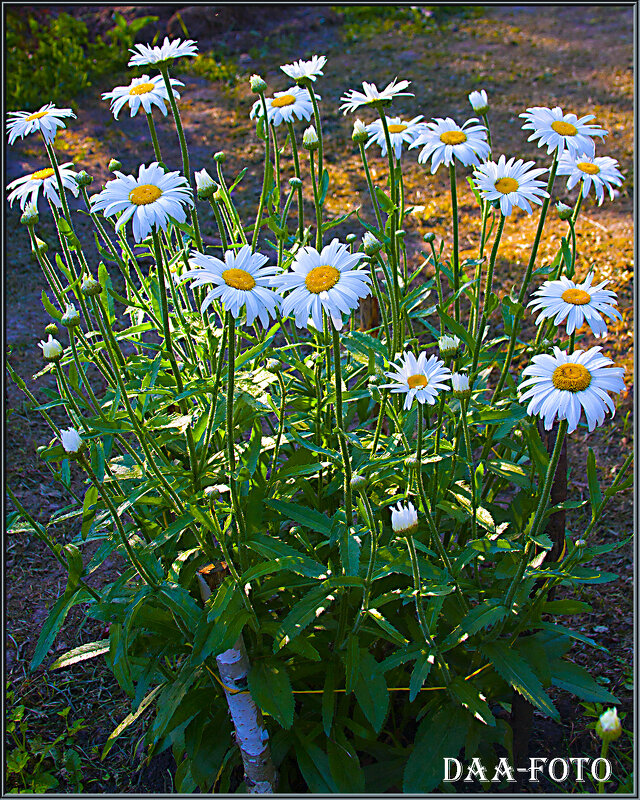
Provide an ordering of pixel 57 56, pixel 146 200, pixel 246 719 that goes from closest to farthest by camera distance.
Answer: pixel 146 200, pixel 246 719, pixel 57 56

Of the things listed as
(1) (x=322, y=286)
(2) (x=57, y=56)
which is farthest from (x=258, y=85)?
(2) (x=57, y=56)

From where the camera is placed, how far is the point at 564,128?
6.19 ft

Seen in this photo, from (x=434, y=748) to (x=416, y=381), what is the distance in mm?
944

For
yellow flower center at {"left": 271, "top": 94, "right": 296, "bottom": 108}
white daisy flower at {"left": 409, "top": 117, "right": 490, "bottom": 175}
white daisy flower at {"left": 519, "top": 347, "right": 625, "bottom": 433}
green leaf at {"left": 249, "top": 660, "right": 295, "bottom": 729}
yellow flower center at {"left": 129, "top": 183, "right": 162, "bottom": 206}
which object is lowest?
green leaf at {"left": 249, "top": 660, "right": 295, "bottom": 729}

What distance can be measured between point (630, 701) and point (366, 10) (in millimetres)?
8556

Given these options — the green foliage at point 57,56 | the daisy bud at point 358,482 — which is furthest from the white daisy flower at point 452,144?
the green foliage at point 57,56

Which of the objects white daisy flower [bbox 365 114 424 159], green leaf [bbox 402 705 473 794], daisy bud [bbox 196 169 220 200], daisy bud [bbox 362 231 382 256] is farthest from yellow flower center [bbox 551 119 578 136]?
green leaf [bbox 402 705 473 794]

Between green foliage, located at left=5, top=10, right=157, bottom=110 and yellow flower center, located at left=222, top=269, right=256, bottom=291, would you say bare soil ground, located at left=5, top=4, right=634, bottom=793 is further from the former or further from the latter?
yellow flower center, located at left=222, top=269, right=256, bottom=291

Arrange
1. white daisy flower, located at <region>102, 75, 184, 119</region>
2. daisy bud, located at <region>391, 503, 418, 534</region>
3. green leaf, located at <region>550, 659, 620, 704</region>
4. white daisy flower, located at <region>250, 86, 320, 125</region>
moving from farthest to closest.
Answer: white daisy flower, located at <region>250, 86, 320, 125</region>, white daisy flower, located at <region>102, 75, 184, 119</region>, green leaf, located at <region>550, 659, 620, 704</region>, daisy bud, located at <region>391, 503, 418, 534</region>

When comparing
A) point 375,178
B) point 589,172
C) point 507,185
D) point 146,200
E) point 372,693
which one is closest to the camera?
point 146,200

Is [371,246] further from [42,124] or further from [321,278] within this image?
[42,124]

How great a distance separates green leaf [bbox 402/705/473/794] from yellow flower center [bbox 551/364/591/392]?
2.97 feet

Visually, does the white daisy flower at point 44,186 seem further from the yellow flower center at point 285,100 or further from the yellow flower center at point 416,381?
the yellow flower center at point 416,381

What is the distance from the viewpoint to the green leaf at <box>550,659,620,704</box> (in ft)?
6.05
